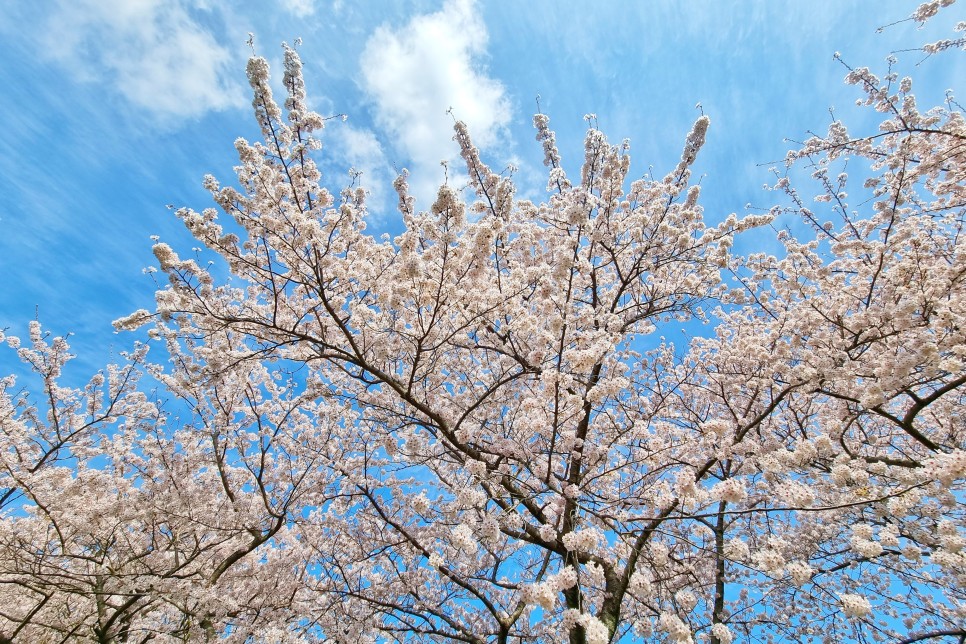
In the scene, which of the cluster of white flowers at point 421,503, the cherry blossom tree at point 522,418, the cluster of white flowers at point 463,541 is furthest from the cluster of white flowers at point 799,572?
the cluster of white flowers at point 421,503

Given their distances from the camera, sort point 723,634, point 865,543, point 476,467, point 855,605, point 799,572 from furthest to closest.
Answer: point 476,467, point 723,634, point 865,543, point 799,572, point 855,605

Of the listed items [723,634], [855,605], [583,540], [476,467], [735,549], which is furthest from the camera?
[476,467]

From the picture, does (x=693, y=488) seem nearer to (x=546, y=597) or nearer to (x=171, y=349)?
(x=546, y=597)

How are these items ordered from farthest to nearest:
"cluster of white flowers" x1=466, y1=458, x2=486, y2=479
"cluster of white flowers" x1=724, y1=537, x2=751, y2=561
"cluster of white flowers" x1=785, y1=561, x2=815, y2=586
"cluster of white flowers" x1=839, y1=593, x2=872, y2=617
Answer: "cluster of white flowers" x1=466, y1=458, x2=486, y2=479 < "cluster of white flowers" x1=724, y1=537, x2=751, y2=561 < "cluster of white flowers" x1=785, y1=561, x2=815, y2=586 < "cluster of white flowers" x1=839, y1=593, x2=872, y2=617

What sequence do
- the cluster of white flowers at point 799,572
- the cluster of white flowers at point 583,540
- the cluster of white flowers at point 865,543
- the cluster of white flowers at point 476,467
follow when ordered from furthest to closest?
1. the cluster of white flowers at point 476,467
2. the cluster of white flowers at point 583,540
3. the cluster of white flowers at point 865,543
4. the cluster of white flowers at point 799,572

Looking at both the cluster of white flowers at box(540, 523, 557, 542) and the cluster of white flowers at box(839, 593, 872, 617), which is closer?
the cluster of white flowers at box(839, 593, 872, 617)

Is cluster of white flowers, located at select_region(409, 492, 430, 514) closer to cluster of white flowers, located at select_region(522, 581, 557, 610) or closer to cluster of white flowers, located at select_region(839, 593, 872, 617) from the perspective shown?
cluster of white flowers, located at select_region(522, 581, 557, 610)

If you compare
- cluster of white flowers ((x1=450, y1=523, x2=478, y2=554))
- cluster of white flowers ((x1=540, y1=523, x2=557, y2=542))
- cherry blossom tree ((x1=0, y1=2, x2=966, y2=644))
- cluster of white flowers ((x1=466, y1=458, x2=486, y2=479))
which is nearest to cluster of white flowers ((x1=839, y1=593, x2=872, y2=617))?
cherry blossom tree ((x1=0, y1=2, x2=966, y2=644))

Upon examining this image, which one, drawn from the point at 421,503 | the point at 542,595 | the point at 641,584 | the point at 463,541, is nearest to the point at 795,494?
the point at 641,584

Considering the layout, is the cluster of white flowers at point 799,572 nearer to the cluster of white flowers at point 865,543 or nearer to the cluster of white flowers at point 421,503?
the cluster of white flowers at point 865,543

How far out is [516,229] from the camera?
8.96 metres

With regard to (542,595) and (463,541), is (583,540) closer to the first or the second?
(542,595)

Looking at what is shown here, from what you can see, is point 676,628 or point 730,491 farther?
point 676,628

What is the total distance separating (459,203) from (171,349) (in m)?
6.06
